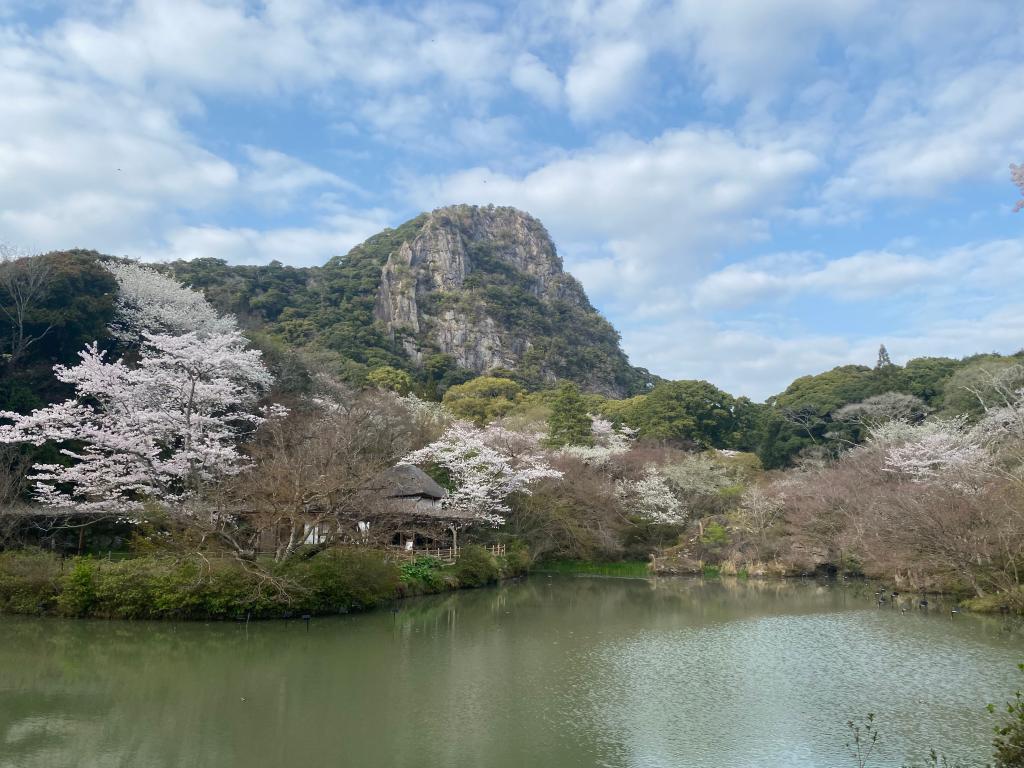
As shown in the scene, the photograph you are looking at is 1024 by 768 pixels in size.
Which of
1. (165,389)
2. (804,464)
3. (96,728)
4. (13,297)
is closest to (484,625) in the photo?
(96,728)

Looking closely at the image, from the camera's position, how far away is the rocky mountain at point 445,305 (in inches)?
2314

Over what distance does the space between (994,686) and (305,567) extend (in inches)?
532

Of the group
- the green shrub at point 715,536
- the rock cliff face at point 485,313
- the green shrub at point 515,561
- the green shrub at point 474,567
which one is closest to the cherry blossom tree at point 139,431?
the green shrub at point 474,567

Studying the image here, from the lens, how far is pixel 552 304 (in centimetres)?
8400

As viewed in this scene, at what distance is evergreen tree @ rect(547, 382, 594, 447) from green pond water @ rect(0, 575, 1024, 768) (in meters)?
17.7

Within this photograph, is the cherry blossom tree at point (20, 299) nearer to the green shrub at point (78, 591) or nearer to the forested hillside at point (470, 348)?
the forested hillside at point (470, 348)

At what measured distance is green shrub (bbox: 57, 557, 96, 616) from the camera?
15305 mm

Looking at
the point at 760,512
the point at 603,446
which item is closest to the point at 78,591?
the point at 760,512

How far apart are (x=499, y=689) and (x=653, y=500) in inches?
793

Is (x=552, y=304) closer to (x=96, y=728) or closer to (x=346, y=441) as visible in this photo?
(x=346, y=441)

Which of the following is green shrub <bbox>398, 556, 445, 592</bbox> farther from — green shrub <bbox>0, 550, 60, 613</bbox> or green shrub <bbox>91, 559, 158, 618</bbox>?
green shrub <bbox>0, 550, 60, 613</bbox>

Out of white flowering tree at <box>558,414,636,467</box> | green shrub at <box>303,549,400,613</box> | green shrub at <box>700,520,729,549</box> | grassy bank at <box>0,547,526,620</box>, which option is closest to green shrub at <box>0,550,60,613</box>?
grassy bank at <box>0,547,526,620</box>

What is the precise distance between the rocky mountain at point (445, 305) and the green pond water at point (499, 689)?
37.5 m

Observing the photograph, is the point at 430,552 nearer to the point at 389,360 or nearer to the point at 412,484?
the point at 412,484
